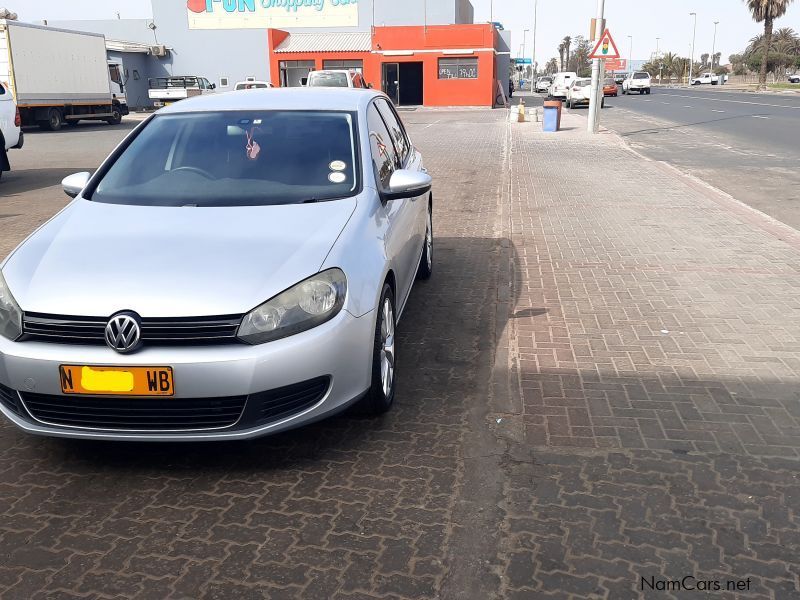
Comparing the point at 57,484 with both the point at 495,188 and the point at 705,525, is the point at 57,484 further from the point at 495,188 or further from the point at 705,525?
the point at 495,188

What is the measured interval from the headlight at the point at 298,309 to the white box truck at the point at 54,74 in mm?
26737

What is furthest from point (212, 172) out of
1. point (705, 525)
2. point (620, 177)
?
point (620, 177)

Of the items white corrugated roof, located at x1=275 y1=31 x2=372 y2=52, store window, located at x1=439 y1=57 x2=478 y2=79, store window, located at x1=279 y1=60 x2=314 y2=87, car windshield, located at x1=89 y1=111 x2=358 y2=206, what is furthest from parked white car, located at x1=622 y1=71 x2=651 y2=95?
car windshield, located at x1=89 y1=111 x2=358 y2=206

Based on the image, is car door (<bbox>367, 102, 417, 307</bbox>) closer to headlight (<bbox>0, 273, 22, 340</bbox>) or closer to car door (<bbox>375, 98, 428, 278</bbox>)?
car door (<bbox>375, 98, 428, 278</bbox>)

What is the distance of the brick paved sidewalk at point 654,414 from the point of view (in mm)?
2943

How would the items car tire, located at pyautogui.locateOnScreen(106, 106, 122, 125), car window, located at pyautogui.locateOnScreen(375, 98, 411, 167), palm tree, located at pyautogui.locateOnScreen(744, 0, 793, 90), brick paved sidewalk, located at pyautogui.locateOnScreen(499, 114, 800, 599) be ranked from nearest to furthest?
brick paved sidewalk, located at pyautogui.locateOnScreen(499, 114, 800, 599)
car window, located at pyautogui.locateOnScreen(375, 98, 411, 167)
car tire, located at pyautogui.locateOnScreen(106, 106, 122, 125)
palm tree, located at pyautogui.locateOnScreen(744, 0, 793, 90)

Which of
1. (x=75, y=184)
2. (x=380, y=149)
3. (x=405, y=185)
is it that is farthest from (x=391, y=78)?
(x=405, y=185)

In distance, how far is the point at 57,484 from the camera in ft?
11.6

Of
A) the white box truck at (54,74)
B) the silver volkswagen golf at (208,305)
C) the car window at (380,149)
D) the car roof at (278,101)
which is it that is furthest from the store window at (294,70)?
the silver volkswagen golf at (208,305)

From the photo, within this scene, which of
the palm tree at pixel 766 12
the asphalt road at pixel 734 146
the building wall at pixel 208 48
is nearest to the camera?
the asphalt road at pixel 734 146

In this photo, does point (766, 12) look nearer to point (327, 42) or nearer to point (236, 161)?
point (327, 42)

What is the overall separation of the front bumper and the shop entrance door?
43402 millimetres

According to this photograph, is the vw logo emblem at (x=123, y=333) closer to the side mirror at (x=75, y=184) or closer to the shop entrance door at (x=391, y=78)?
the side mirror at (x=75, y=184)

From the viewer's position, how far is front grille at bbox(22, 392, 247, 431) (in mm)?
3318
